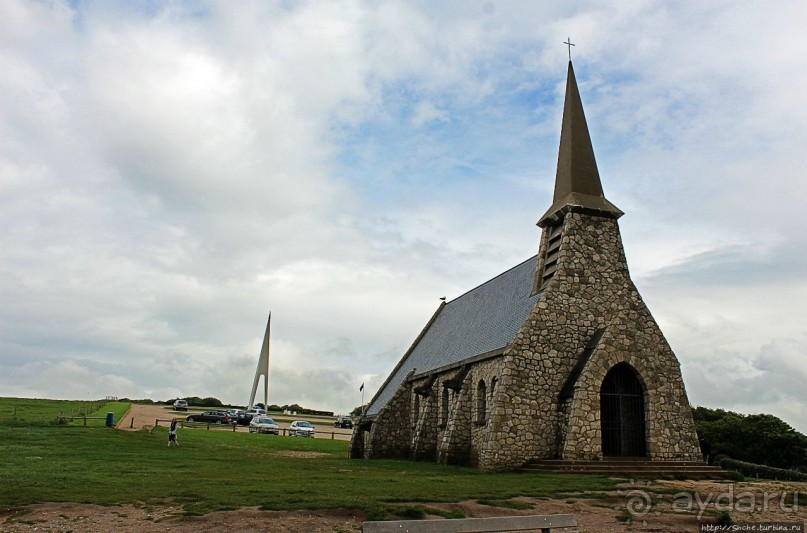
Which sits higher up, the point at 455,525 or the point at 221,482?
the point at 455,525

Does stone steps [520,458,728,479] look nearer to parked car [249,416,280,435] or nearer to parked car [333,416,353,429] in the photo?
parked car [249,416,280,435]

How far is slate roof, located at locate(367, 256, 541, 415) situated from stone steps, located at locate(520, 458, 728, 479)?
5108 mm

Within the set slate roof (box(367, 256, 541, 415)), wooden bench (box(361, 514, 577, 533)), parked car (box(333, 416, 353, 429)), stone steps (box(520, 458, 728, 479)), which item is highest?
slate roof (box(367, 256, 541, 415))

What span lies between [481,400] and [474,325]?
5890 mm

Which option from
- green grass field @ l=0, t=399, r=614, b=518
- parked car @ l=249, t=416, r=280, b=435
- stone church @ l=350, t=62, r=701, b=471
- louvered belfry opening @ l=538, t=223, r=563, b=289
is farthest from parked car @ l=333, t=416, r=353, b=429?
louvered belfry opening @ l=538, t=223, r=563, b=289

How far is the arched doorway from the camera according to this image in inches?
916

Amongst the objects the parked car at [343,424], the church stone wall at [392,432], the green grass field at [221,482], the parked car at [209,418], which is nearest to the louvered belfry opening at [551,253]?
the green grass field at [221,482]

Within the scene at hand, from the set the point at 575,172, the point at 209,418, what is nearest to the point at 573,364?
the point at 575,172

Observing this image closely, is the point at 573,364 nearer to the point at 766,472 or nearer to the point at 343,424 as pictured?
the point at 766,472

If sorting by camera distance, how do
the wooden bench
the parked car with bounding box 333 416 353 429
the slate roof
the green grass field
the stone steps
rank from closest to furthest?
the wooden bench → the green grass field → the stone steps → the slate roof → the parked car with bounding box 333 416 353 429

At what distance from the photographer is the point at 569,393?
22766mm

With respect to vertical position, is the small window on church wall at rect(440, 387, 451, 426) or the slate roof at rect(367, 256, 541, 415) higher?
the slate roof at rect(367, 256, 541, 415)

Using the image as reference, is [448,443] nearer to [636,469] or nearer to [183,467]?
[636,469]

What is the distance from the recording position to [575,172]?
26438 mm
